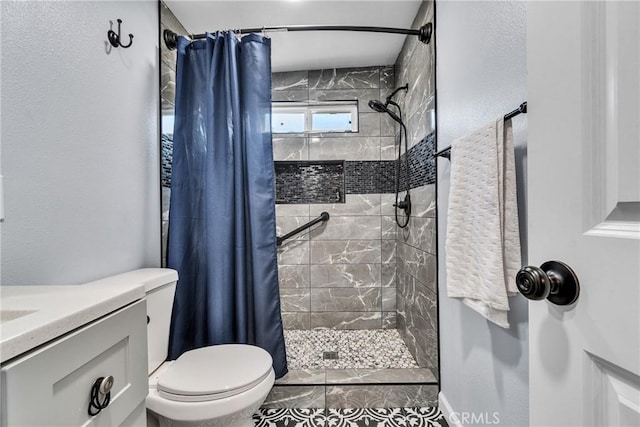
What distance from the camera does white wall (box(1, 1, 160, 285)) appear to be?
2.96ft

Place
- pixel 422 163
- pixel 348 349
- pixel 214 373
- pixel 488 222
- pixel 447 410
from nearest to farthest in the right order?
pixel 488 222 → pixel 214 373 → pixel 447 410 → pixel 422 163 → pixel 348 349

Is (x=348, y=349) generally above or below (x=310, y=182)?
below

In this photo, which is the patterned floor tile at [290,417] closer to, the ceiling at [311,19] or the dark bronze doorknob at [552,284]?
the dark bronze doorknob at [552,284]

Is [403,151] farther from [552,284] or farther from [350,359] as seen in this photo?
[552,284]

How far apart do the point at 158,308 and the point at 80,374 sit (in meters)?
0.85

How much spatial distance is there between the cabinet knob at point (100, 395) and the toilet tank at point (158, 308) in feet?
2.33

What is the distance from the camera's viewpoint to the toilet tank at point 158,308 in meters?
1.29

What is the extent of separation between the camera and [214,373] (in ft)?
4.00

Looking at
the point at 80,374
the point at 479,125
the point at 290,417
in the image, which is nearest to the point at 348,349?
the point at 290,417

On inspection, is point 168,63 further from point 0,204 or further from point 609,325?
point 609,325

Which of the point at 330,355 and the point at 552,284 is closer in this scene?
the point at 552,284

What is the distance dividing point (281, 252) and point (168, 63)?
1625 mm

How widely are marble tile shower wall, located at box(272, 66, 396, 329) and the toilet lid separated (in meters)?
1.23

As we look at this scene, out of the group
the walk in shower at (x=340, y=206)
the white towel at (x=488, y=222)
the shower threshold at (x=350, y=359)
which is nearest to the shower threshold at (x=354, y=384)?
the shower threshold at (x=350, y=359)
